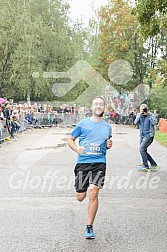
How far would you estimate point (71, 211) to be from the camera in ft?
26.5

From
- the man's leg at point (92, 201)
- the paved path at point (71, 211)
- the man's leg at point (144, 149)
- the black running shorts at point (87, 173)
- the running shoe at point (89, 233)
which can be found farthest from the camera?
the man's leg at point (144, 149)

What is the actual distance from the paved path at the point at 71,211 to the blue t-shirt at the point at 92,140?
94 centimetres

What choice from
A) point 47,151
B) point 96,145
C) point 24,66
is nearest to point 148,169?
point 47,151

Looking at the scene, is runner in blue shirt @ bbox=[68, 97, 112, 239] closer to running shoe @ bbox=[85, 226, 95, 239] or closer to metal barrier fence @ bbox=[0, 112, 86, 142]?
running shoe @ bbox=[85, 226, 95, 239]

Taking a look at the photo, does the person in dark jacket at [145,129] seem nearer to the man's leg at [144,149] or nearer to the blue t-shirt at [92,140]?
the man's leg at [144,149]

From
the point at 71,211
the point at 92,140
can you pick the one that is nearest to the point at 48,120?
the point at 71,211

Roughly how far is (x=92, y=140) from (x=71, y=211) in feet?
5.66

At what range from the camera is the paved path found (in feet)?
20.3

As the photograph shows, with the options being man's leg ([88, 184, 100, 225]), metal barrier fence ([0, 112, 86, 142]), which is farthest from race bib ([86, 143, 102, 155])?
metal barrier fence ([0, 112, 86, 142])

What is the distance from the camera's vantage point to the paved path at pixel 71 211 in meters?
6.19

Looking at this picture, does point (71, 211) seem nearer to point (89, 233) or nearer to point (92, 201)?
point (92, 201)

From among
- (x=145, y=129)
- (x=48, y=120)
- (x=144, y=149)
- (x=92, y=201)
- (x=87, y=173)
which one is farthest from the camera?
(x=48, y=120)

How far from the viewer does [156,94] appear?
5119 cm

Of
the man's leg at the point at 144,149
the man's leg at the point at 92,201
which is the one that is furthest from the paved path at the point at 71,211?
the man's leg at the point at 144,149
